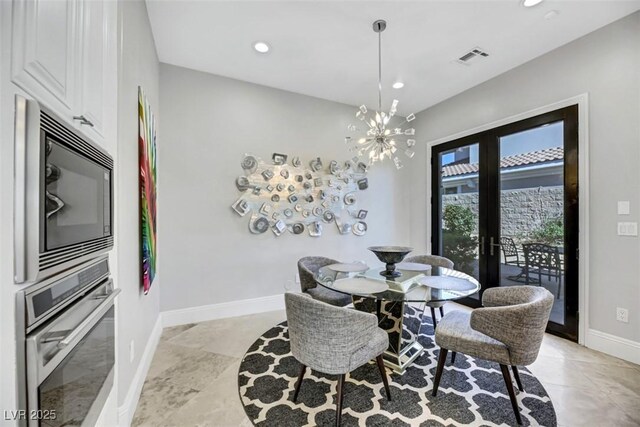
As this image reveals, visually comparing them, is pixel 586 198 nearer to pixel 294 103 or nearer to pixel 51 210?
pixel 294 103

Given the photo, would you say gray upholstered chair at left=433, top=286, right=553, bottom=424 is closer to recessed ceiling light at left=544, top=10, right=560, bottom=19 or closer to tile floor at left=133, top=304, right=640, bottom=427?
tile floor at left=133, top=304, right=640, bottom=427

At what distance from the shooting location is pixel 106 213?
1.26m

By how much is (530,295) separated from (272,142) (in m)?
3.22

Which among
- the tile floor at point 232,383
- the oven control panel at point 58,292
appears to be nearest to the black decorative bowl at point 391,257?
the tile floor at point 232,383

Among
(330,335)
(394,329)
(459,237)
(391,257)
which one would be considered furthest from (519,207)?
(330,335)

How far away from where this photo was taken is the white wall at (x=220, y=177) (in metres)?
3.14

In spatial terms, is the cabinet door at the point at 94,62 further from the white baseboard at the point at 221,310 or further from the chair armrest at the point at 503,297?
the chair armrest at the point at 503,297

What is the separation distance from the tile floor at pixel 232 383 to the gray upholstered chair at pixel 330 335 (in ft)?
2.03

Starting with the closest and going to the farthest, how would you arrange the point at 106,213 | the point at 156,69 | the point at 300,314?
the point at 106,213 < the point at 300,314 < the point at 156,69

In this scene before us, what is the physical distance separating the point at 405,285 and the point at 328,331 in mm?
844

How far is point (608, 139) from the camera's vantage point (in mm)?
2531

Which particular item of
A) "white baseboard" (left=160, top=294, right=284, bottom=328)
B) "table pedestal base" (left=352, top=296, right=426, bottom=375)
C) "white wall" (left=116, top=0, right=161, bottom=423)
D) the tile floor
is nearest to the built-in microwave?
"white wall" (left=116, top=0, right=161, bottom=423)

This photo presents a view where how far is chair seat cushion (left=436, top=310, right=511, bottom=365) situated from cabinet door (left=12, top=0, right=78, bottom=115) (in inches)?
94.0

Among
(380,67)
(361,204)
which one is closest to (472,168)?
(361,204)
